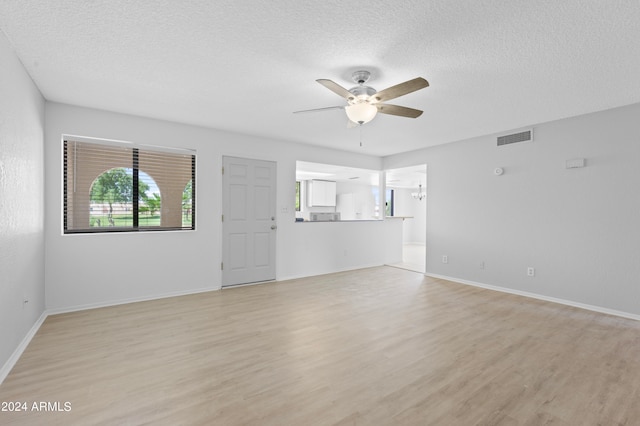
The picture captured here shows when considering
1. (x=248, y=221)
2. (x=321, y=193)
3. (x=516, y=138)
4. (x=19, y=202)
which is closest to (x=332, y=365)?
(x=19, y=202)

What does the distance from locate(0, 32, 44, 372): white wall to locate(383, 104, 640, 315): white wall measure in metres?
5.65

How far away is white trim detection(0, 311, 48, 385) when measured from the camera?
213 centimetres

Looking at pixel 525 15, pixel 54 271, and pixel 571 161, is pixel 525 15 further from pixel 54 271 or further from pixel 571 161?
pixel 54 271

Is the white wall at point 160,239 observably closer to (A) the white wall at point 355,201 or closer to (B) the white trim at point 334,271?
(B) the white trim at point 334,271

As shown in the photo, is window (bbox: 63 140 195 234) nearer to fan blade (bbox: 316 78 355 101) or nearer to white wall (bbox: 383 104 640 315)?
fan blade (bbox: 316 78 355 101)

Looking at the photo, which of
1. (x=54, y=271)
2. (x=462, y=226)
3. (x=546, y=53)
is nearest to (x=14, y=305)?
(x=54, y=271)

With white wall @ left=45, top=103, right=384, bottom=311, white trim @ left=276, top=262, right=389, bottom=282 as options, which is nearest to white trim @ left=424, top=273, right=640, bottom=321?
white trim @ left=276, top=262, right=389, bottom=282

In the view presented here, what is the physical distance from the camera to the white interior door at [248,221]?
4.70m

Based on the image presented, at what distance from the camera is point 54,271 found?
3.47 m

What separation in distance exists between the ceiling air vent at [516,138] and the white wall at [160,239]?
2890 mm

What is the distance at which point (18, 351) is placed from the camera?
8.02ft

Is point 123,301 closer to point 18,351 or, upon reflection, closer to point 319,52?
point 18,351

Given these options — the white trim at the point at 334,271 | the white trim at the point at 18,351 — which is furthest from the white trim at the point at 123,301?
the white trim at the point at 334,271

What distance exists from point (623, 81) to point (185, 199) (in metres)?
5.28
